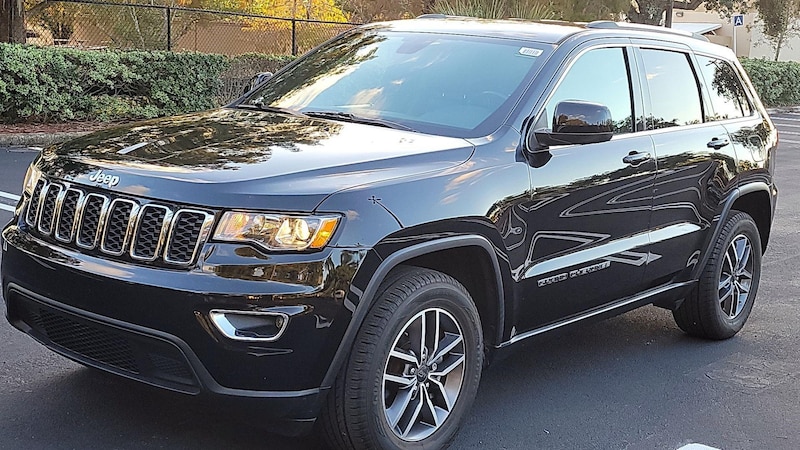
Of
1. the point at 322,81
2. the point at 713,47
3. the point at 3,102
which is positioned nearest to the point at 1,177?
the point at 3,102

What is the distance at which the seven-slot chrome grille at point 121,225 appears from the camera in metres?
3.38

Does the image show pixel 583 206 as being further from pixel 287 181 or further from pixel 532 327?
pixel 287 181

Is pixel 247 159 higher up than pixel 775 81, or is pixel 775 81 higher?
pixel 247 159

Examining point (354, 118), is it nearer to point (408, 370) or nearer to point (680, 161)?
point (408, 370)

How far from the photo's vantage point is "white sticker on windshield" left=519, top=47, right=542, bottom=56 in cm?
473

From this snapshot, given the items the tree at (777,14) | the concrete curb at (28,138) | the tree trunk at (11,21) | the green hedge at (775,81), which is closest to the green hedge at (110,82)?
the concrete curb at (28,138)

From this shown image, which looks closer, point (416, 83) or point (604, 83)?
point (416, 83)

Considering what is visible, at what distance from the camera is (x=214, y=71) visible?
17.2m

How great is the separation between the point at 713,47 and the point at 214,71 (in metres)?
12.4

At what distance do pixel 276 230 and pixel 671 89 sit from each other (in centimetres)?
295

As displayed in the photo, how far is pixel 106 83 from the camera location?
611 inches

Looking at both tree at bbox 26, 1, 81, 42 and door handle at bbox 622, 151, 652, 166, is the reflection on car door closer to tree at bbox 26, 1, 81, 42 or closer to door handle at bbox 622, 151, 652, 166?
door handle at bbox 622, 151, 652, 166

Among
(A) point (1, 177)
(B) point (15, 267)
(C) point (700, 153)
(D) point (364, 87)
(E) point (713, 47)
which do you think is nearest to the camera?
(B) point (15, 267)

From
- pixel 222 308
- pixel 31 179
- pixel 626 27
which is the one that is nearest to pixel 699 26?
pixel 626 27
